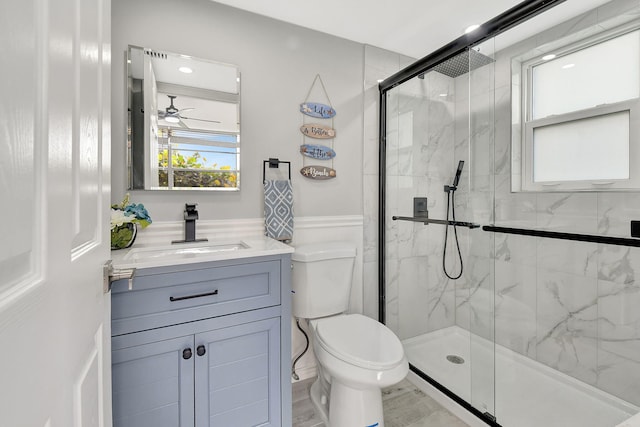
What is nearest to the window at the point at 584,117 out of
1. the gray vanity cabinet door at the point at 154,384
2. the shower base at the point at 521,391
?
the shower base at the point at 521,391

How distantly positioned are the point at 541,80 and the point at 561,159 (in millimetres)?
539

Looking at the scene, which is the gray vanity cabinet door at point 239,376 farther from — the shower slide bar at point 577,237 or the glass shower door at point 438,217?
the shower slide bar at point 577,237

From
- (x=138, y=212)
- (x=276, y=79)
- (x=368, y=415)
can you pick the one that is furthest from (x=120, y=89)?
(x=368, y=415)

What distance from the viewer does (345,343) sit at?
4.76 ft

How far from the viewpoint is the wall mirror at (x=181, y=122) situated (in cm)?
151

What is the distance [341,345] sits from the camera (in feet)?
4.67

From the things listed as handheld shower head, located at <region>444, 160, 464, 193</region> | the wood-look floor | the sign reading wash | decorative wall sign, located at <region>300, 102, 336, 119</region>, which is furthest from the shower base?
decorative wall sign, located at <region>300, 102, 336, 119</region>

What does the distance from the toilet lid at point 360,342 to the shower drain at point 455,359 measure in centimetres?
82

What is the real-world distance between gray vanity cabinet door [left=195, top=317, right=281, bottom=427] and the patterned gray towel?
569 mm

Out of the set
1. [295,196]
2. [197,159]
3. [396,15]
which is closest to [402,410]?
[295,196]

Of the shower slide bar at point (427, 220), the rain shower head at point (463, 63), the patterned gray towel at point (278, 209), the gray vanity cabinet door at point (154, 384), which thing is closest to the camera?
the gray vanity cabinet door at point (154, 384)

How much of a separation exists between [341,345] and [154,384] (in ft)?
2.66

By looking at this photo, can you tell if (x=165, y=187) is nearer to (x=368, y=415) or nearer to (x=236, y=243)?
(x=236, y=243)

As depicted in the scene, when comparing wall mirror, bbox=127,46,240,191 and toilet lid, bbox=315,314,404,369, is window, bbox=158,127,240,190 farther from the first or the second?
toilet lid, bbox=315,314,404,369
